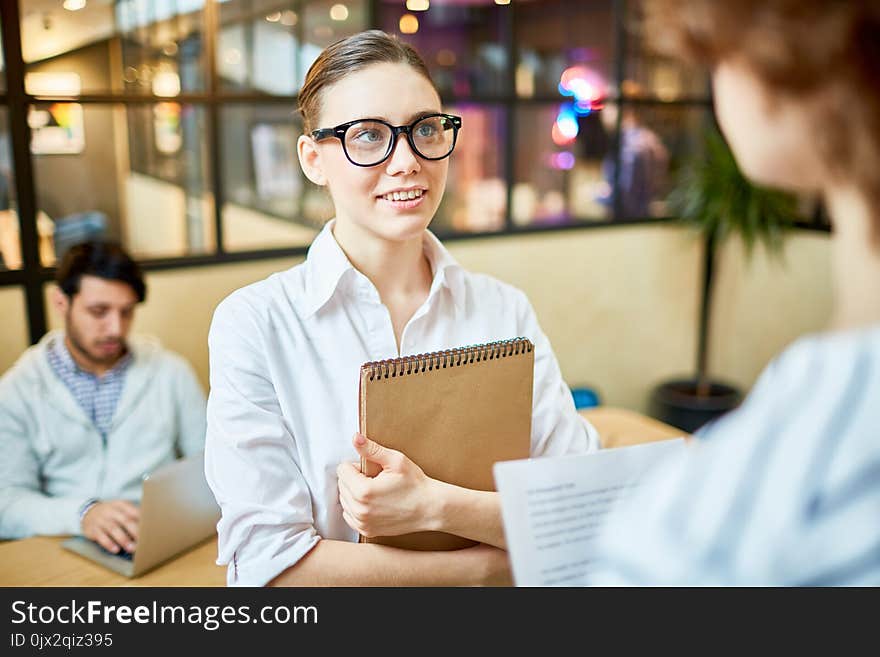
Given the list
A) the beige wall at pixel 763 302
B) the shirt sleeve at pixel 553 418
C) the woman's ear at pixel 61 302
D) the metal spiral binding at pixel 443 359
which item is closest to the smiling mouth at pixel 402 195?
the metal spiral binding at pixel 443 359

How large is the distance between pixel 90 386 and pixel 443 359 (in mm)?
1418

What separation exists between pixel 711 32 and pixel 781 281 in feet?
12.8

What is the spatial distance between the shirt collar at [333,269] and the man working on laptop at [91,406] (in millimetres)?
1003

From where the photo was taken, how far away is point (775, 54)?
0.55 meters

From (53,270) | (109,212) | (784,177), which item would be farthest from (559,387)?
(109,212)

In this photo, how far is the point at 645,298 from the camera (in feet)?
13.6

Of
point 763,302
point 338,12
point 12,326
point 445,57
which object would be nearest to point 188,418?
point 12,326

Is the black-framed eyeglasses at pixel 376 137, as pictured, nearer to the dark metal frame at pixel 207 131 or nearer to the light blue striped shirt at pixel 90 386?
the light blue striped shirt at pixel 90 386

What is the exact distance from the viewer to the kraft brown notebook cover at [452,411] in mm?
964

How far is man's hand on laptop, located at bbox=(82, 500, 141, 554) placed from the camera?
5.64 ft

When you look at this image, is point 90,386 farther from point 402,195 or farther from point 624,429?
point 624,429

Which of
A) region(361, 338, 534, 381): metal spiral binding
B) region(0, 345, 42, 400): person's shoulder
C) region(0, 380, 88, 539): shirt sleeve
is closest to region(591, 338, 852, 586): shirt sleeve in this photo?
region(361, 338, 534, 381): metal spiral binding

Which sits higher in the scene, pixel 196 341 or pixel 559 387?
pixel 559 387
